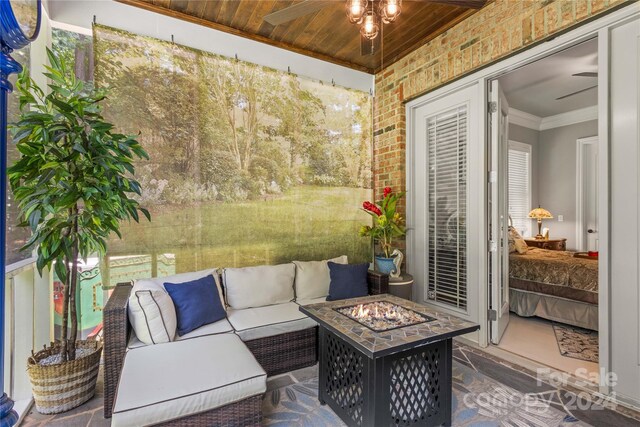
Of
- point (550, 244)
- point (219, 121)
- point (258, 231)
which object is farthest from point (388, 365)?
point (550, 244)

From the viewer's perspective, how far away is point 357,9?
1.90m

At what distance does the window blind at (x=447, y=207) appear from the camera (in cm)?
316

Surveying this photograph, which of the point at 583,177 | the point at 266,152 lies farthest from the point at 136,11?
the point at 583,177

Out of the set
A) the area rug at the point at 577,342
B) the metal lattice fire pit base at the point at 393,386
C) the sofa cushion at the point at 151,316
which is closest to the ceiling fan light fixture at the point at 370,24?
the metal lattice fire pit base at the point at 393,386

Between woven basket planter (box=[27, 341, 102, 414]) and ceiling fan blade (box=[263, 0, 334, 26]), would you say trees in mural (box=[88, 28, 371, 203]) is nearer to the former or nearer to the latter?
ceiling fan blade (box=[263, 0, 334, 26])

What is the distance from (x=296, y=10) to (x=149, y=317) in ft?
7.23

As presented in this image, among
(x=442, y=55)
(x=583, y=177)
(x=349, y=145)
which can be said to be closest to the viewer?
(x=442, y=55)

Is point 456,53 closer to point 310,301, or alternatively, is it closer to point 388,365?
point 310,301

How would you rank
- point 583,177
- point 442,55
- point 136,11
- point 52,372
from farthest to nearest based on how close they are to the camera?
point 583,177 < point 442,55 < point 136,11 < point 52,372

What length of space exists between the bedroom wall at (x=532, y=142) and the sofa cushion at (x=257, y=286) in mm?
5006

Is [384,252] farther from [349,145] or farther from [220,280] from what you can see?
[220,280]

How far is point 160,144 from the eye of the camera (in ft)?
9.04

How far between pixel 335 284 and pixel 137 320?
1.61 m

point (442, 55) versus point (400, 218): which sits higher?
point (442, 55)
